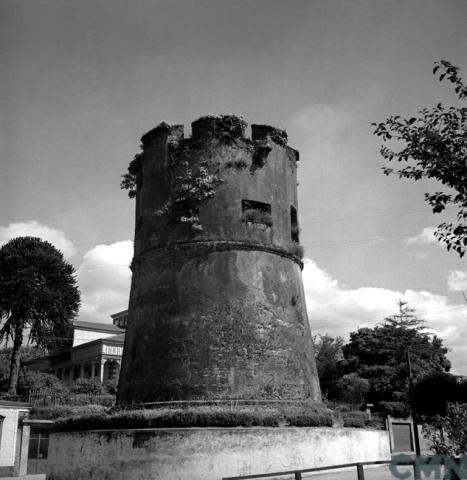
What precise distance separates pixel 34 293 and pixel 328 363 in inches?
1093

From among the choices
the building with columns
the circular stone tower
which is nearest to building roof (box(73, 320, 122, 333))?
the building with columns

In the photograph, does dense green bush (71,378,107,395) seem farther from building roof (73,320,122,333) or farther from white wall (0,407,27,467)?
building roof (73,320,122,333)

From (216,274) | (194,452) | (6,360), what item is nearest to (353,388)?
(216,274)

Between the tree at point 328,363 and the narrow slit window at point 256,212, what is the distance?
26.8 m

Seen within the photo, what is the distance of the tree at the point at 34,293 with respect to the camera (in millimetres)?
37562

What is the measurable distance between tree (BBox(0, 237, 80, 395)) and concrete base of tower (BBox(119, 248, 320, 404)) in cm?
2224

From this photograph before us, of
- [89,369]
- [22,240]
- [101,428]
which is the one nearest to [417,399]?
[101,428]

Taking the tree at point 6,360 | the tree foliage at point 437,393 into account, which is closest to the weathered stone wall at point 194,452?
the tree foliage at point 437,393

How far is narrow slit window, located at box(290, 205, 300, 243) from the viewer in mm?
19422

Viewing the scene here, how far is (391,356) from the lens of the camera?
44.3 metres

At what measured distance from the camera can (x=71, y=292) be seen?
40.2m

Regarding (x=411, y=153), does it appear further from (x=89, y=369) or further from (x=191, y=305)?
(x=89, y=369)

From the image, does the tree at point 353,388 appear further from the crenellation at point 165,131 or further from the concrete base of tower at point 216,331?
the crenellation at point 165,131

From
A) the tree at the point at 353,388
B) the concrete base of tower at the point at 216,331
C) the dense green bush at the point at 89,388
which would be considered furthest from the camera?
the dense green bush at the point at 89,388
